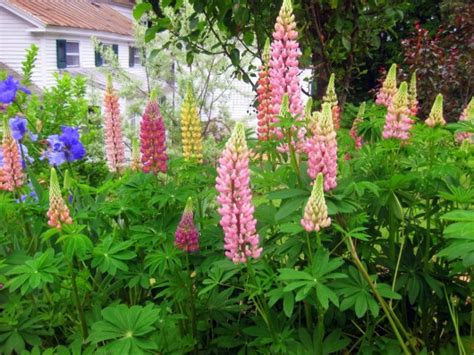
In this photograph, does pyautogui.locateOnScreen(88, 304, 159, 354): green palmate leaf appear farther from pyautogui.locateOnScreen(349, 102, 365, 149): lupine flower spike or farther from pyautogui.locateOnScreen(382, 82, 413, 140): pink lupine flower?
pyautogui.locateOnScreen(349, 102, 365, 149): lupine flower spike

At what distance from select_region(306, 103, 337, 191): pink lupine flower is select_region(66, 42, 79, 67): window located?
67.8 ft

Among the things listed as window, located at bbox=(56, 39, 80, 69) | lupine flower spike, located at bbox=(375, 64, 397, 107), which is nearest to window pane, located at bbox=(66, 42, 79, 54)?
window, located at bbox=(56, 39, 80, 69)

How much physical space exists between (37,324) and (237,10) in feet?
7.41

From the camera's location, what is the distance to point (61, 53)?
65.8 feet

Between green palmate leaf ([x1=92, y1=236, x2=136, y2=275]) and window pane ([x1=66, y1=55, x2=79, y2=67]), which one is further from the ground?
window pane ([x1=66, y1=55, x2=79, y2=67])

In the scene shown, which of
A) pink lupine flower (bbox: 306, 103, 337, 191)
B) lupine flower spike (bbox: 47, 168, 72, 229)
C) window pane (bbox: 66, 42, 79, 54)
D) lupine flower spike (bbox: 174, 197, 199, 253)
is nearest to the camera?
pink lupine flower (bbox: 306, 103, 337, 191)

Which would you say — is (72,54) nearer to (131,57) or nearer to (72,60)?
(72,60)

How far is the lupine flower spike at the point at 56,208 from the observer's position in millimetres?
1961

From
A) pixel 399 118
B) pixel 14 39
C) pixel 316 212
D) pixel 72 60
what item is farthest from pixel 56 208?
pixel 72 60

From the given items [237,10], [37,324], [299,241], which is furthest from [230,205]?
[237,10]

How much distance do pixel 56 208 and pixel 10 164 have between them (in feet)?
1.76

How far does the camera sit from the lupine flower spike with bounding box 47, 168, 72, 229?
6.43 ft

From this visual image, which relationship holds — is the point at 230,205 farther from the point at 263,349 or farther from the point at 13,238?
the point at 13,238

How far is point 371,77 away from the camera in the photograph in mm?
15562
